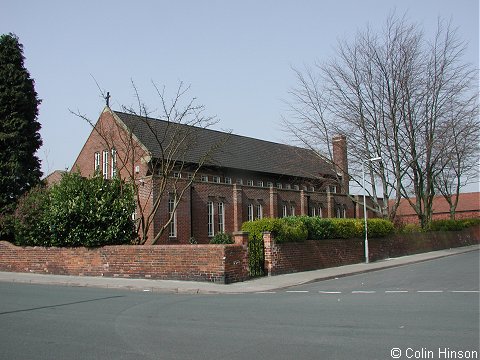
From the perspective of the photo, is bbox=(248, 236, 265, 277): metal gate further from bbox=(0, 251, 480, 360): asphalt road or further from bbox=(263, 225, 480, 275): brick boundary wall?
bbox=(0, 251, 480, 360): asphalt road

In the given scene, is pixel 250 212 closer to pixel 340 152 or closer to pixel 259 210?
pixel 259 210

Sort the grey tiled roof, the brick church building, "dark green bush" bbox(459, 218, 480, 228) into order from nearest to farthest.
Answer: the brick church building
the grey tiled roof
"dark green bush" bbox(459, 218, 480, 228)

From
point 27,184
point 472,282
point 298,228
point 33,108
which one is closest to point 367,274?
point 298,228

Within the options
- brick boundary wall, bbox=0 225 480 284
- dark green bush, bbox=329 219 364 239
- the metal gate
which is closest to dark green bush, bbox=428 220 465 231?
dark green bush, bbox=329 219 364 239

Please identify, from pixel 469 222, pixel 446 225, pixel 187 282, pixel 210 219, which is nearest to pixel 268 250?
pixel 187 282

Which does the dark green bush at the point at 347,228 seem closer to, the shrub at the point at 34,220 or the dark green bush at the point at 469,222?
the shrub at the point at 34,220

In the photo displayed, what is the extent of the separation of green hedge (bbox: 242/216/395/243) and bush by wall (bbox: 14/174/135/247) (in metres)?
5.54

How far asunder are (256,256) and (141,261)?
4553 millimetres

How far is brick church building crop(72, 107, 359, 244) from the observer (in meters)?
30.9

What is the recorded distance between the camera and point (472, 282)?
1614 cm

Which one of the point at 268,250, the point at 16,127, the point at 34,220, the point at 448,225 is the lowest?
the point at 268,250

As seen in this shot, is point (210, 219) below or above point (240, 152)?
below

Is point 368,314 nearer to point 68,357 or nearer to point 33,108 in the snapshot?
point 68,357

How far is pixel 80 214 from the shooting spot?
21984 mm
